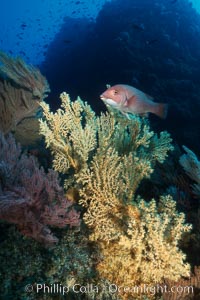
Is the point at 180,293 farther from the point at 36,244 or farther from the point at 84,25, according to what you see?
the point at 84,25

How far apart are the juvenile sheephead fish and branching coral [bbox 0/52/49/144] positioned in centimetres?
300

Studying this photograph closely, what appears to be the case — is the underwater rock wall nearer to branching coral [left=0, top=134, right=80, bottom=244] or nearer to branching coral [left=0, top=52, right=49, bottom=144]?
branching coral [left=0, top=52, right=49, bottom=144]

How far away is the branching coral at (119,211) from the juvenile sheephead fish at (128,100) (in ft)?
1.12

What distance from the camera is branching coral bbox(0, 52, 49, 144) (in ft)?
17.9

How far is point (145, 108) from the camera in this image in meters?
3.09

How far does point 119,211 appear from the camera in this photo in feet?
9.57

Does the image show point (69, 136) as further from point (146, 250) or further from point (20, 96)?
point (20, 96)

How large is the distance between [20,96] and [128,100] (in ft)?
11.1

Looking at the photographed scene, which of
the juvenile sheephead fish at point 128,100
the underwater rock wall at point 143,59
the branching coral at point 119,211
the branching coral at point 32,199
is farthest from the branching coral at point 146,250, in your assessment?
the underwater rock wall at point 143,59

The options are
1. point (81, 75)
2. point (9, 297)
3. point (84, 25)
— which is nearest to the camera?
point (9, 297)

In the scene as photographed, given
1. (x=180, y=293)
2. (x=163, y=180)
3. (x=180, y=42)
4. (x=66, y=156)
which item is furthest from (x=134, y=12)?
(x=180, y=293)

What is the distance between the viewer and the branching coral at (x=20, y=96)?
5469mm

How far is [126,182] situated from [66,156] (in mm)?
827

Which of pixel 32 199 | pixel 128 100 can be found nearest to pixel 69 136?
pixel 128 100
